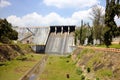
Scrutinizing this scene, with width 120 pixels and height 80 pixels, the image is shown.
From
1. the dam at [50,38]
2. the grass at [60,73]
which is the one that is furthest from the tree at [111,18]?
the dam at [50,38]

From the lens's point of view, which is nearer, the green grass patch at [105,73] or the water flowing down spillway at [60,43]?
the green grass patch at [105,73]

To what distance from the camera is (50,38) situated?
134500 mm

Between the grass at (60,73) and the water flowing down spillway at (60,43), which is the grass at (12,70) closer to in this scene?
the grass at (60,73)

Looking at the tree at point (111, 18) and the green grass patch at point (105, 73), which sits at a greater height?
the tree at point (111, 18)

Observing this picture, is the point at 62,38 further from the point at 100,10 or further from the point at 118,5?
the point at 118,5

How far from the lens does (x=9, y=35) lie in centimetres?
8306

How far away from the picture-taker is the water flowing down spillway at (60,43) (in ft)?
403

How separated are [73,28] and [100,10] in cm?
3489

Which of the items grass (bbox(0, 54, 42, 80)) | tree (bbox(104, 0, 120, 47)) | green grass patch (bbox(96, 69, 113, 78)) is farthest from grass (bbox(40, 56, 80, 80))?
tree (bbox(104, 0, 120, 47))

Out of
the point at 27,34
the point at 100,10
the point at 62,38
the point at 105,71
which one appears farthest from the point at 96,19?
the point at 105,71

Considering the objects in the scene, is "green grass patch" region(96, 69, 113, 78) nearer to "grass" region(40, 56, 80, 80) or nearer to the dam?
"grass" region(40, 56, 80, 80)

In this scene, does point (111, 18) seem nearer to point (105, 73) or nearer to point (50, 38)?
point (105, 73)

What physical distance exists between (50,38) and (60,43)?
8.99m

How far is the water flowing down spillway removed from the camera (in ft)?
403
